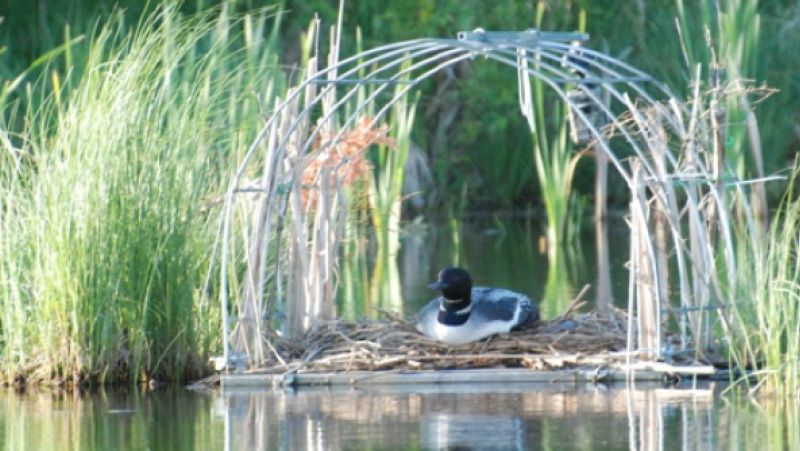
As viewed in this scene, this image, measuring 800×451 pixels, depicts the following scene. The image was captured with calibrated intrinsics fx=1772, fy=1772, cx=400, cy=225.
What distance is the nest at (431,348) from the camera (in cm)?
889

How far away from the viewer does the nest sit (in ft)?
29.2

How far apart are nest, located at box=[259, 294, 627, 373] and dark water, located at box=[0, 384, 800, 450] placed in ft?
0.84

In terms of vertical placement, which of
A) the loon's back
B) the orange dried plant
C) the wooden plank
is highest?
the orange dried plant

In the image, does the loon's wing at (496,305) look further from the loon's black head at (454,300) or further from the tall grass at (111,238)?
the tall grass at (111,238)

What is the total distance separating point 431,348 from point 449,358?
190 millimetres

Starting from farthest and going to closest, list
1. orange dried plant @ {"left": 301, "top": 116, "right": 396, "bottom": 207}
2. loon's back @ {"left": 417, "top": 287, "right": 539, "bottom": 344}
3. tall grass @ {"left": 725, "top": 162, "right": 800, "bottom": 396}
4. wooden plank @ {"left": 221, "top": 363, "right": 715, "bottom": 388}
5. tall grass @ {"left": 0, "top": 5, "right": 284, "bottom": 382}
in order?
orange dried plant @ {"left": 301, "top": 116, "right": 396, "bottom": 207}, loon's back @ {"left": 417, "top": 287, "right": 539, "bottom": 344}, tall grass @ {"left": 0, "top": 5, "right": 284, "bottom": 382}, wooden plank @ {"left": 221, "top": 363, "right": 715, "bottom": 388}, tall grass @ {"left": 725, "top": 162, "right": 800, "bottom": 396}

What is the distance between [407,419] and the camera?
7766 mm

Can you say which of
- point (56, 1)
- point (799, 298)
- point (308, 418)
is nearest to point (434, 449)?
point (308, 418)

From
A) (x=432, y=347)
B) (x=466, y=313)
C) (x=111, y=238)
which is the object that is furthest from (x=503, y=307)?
(x=111, y=238)

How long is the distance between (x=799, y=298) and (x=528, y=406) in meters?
1.30

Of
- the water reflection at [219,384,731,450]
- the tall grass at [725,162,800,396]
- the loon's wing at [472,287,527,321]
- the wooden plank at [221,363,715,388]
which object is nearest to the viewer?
the water reflection at [219,384,731,450]

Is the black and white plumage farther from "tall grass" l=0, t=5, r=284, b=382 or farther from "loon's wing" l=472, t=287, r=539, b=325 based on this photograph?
"tall grass" l=0, t=5, r=284, b=382

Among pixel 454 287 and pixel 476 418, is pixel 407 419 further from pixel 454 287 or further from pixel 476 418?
pixel 454 287

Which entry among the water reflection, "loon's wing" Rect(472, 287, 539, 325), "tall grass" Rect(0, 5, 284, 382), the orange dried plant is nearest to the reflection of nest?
"loon's wing" Rect(472, 287, 539, 325)
